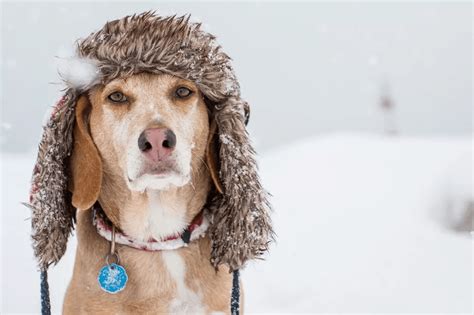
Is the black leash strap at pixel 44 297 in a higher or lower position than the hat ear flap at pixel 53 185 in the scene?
lower

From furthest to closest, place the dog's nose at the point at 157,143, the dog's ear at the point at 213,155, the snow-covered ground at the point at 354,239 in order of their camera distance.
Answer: the snow-covered ground at the point at 354,239
the dog's ear at the point at 213,155
the dog's nose at the point at 157,143

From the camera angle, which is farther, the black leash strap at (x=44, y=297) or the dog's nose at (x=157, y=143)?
the black leash strap at (x=44, y=297)

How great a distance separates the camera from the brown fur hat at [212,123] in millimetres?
3359

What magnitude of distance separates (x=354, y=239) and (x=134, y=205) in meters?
4.61

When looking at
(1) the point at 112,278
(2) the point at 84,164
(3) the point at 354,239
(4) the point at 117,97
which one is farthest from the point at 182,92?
(3) the point at 354,239

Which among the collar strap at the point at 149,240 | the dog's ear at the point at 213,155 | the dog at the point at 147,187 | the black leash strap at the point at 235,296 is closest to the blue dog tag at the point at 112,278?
the dog at the point at 147,187

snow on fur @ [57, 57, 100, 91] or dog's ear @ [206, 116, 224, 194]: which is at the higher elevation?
snow on fur @ [57, 57, 100, 91]

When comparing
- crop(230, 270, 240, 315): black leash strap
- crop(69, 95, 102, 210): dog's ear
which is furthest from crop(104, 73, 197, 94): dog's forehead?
crop(230, 270, 240, 315): black leash strap

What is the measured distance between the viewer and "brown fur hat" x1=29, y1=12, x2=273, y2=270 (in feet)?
11.0

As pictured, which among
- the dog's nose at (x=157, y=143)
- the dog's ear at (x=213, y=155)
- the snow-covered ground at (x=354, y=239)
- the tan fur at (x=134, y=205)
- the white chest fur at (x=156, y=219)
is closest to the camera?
the dog's nose at (x=157, y=143)

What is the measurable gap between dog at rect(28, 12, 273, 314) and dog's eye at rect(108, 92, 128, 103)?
0.03ft

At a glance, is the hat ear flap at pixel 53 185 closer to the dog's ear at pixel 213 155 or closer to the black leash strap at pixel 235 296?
the dog's ear at pixel 213 155

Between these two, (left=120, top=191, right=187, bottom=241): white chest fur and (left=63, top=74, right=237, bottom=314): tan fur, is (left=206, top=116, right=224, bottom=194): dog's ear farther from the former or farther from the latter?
(left=120, top=191, right=187, bottom=241): white chest fur

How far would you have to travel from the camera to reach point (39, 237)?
3.58m
